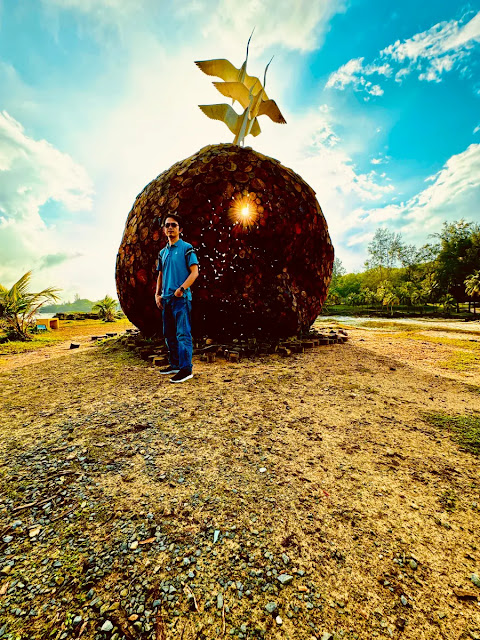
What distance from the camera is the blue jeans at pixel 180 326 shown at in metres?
3.25

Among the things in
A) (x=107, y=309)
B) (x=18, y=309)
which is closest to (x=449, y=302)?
(x=107, y=309)

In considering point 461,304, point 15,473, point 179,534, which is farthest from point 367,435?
point 461,304

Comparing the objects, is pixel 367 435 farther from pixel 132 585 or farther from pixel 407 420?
pixel 132 585

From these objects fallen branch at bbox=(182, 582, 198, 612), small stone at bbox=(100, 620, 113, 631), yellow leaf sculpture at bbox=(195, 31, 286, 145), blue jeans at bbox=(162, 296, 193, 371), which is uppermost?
yellow leaf sculpture at bbox=(195, 31, 286, 145)

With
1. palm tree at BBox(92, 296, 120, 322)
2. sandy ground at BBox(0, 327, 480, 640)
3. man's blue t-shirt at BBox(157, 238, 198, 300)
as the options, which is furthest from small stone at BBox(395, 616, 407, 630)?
palm tree at BBox(92, 296, 120, 322)

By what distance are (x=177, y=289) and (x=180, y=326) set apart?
1.48 feet

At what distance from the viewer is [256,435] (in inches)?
77.7

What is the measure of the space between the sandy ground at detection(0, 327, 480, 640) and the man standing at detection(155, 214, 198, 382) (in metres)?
0.60

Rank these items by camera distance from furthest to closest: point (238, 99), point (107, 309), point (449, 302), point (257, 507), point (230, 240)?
point (449, 302) < point (107, 309) < point (238, 99) < point (230, 240) < point (257, 507)

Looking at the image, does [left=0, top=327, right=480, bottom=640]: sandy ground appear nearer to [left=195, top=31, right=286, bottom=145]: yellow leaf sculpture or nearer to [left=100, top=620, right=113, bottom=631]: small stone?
[left=100, top=620, right=113, bottom=631]: small stone

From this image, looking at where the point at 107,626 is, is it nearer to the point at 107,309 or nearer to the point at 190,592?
the point at 190,592

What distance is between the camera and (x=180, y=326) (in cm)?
331

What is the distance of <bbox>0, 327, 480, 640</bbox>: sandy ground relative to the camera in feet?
2.91

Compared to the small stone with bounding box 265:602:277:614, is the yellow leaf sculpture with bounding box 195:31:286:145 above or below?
above
